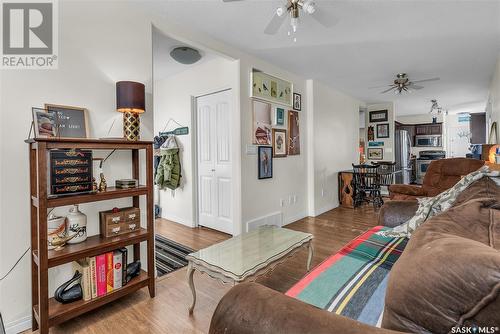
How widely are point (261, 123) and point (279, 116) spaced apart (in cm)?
49

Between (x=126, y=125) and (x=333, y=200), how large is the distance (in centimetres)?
438

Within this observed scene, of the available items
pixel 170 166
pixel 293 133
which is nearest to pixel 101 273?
pixel 170 166

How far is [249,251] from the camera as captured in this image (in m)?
1.91

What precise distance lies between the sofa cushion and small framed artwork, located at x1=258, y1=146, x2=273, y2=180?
9.22 feet

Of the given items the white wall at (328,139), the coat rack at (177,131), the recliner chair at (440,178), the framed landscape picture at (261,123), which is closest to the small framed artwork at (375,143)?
the white wall at (328,139)

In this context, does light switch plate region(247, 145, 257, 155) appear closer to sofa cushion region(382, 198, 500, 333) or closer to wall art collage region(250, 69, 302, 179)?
wall art collage region(250, 69, 302, 179)

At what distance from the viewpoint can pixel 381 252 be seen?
62.2 inches

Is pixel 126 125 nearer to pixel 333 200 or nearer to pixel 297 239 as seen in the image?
pixel 297 239

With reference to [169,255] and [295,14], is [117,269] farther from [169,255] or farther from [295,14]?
[295,14]

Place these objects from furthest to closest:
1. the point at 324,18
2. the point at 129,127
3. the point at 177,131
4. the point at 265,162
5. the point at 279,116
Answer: the point at 177,131 < the point at 279,116 < the point at 265,162 < the point at 324,18 < the point at 129,127

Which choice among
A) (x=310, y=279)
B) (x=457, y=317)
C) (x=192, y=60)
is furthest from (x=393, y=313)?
(x=192, y=60)

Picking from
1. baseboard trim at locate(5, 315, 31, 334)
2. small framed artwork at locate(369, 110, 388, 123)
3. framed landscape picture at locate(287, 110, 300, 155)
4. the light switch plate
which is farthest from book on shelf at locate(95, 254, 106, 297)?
small framed artwork at locate(369, 110, 388, 123)

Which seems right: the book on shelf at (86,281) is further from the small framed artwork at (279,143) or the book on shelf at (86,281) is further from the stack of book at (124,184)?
the small framed artwork at (279,143)

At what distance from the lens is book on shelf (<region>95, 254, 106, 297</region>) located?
1.81 meters
